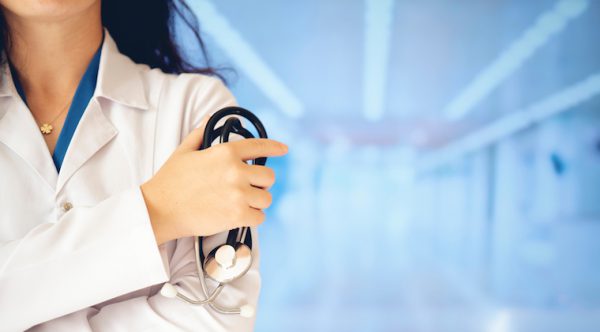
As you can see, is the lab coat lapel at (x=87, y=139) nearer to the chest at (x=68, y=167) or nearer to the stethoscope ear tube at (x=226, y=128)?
the chest at (x=68, y=167)

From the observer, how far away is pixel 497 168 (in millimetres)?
5430

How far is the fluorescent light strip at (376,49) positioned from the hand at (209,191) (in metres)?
4.41

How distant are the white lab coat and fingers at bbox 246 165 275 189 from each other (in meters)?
0.14

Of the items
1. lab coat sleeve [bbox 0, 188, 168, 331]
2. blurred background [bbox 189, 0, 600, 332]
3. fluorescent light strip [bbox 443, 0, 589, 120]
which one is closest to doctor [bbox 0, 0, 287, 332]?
lab coat sleeve [bbox 0, 188, 168, 331]

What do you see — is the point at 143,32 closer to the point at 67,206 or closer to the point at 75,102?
the point at 75,102

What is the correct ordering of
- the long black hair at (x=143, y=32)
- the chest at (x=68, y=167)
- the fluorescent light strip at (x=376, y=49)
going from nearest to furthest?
the chest at (x=68, y=167), the long black hair at (x=143, y=32), the fluorescent light strip at (x=376, y=49)

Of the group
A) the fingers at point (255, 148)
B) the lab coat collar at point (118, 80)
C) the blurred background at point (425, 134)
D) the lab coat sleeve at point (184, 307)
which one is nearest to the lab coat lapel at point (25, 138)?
the lab coat collar at point (118, 80)

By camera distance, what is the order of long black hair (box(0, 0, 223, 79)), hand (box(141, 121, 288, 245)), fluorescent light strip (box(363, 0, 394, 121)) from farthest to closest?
fluorescent light strip (box(363, 0, 394, 121))
long black hair (box(0, 0, 223, 79))
hand (box(141, 121, 288, 245))

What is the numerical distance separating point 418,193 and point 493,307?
48.4 inches

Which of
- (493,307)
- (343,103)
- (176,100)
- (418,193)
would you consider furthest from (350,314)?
(176,100)

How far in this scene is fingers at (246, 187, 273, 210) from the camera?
3.07ft

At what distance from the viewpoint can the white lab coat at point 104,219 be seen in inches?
36.9

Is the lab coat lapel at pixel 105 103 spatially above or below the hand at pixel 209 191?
above

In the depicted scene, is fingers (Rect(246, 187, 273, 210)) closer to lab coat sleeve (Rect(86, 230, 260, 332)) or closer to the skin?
Result: the skin
